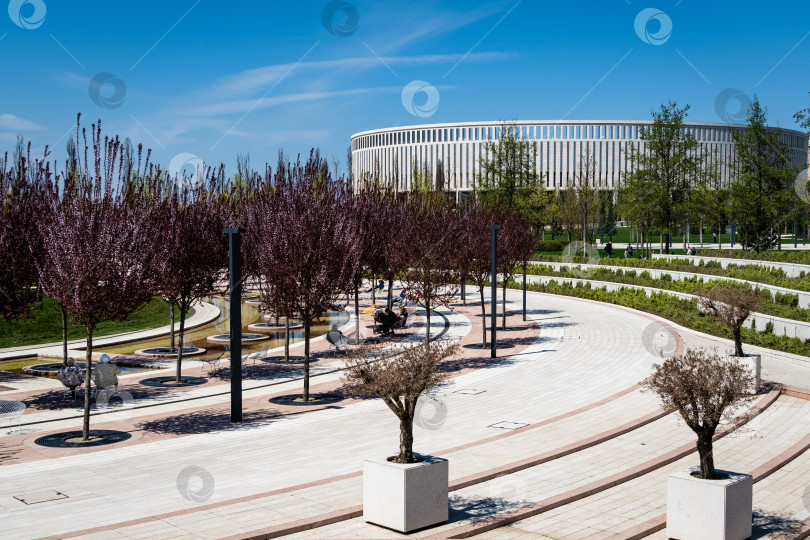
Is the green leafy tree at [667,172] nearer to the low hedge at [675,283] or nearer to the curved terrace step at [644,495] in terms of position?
the low hedge at [675,283]

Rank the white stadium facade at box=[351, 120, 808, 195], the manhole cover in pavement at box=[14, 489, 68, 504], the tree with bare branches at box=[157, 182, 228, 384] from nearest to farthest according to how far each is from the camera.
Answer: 1. the manhole cover in pavement at box=[14, 489, 68, 504]
2. the tree with bare branches at box=[157, 182, 228, 384]
3. the white stadium facade at box=[351, 120, 808, 195]

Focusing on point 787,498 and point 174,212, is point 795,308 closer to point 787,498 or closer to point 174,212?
point 787,498

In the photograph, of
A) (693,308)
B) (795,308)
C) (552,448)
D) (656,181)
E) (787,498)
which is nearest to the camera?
(787,498)

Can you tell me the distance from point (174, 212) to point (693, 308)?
724 inches

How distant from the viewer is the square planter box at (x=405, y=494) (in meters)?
8.30

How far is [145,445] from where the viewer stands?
40.8ft

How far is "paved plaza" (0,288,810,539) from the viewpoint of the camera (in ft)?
28.5

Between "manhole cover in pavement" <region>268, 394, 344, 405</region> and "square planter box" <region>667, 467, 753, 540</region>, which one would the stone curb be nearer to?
"square planter box" <region>667, 467, 753, 540</region>

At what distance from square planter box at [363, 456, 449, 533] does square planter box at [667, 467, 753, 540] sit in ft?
8.36

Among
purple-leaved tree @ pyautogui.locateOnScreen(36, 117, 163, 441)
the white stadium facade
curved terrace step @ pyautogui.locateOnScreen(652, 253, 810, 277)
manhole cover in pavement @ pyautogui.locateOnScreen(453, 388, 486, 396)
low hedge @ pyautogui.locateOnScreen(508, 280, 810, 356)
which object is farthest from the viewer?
the white stadium facade

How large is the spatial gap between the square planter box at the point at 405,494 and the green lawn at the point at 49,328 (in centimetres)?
1831

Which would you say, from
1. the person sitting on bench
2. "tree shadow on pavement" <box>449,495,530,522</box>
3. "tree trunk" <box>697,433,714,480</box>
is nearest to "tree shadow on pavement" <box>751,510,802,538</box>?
"tree trunk" <box>697,433,714,480</box>

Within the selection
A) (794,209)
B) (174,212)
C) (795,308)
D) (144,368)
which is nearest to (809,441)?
(795,308)

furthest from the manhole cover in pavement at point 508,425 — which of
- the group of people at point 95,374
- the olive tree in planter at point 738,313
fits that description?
the group of people at point 95,374
